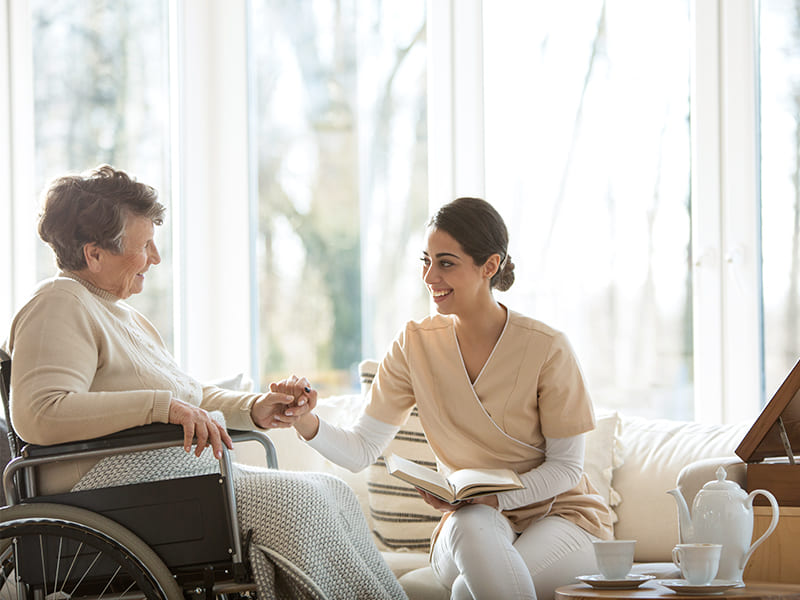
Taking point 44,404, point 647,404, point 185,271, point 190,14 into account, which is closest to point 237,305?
point 185,271

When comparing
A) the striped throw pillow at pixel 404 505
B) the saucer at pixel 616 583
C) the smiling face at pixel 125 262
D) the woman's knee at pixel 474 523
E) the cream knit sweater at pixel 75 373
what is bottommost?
the striped throw pillow at pixel 404 505

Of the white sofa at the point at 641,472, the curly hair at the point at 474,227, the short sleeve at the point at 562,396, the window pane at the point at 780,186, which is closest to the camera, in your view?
the short sleeve at the point at 562,396

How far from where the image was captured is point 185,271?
4.03m

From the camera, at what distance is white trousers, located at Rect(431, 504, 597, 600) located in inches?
76.5

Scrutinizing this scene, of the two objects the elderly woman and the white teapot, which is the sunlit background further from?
the white teapot

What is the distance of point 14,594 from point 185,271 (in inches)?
78.1

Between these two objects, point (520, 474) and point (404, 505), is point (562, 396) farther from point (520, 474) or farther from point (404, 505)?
point (404, 505)

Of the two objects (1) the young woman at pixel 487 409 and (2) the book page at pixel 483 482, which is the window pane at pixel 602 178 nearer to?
(1) the young woman at pixel 487 409

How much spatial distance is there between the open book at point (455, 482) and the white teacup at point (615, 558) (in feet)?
1.11

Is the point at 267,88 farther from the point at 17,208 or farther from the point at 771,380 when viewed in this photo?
the point at 771,380

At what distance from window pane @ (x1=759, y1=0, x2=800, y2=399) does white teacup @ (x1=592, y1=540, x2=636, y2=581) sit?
1.79 metres

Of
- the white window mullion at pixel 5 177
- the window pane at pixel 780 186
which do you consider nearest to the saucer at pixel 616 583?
the window pane at pixel 780 186

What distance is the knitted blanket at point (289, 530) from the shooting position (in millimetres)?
1825

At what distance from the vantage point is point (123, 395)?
6.10ft
